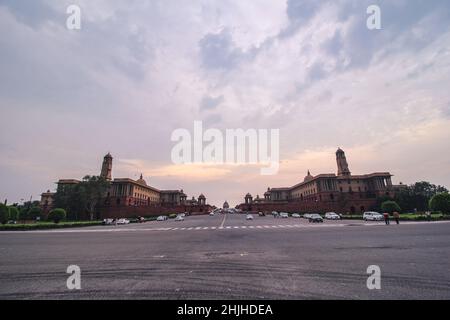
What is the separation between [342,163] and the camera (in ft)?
318

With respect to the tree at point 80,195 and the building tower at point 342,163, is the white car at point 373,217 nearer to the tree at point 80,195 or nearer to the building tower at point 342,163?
the building tower at point 342,163

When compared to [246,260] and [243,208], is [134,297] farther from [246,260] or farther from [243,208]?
[243,208]

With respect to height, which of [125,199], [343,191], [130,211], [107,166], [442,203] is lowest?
[130,211]

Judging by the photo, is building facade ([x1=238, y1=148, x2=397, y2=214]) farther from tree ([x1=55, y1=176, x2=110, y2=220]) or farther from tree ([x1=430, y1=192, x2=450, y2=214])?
tree ([x1=55, y1=176, x2=110, y2=220])

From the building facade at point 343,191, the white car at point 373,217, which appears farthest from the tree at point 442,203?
the building facade at point 343,191

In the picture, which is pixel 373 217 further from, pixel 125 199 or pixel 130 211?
pixel 125 199

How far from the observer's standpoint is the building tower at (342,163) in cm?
9485

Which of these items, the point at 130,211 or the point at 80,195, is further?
the point at 130,211

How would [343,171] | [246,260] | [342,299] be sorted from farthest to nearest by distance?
[343,171] → [246,260] → [342,299]

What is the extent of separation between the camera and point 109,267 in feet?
29.4

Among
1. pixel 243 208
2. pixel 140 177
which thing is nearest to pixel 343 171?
pixel 243 208

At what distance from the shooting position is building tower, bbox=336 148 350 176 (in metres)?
94.8

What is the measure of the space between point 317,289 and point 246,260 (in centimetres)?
425

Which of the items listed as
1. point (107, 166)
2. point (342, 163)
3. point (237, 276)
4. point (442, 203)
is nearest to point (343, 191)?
point (342, 163)
